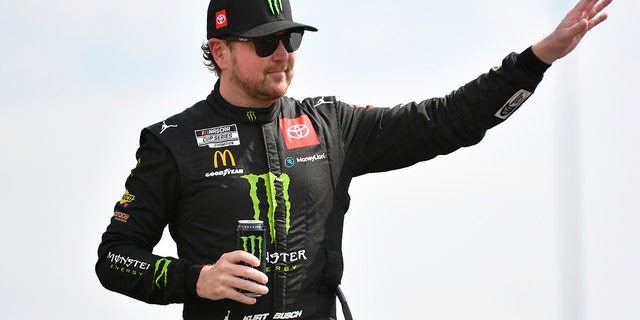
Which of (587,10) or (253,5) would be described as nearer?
(587,10)

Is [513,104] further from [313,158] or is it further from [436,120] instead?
[313,158]

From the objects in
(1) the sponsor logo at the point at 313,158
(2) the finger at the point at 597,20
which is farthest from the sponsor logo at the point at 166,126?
(2) the finger at the point at 597,20

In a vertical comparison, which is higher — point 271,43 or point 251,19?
point 251,19

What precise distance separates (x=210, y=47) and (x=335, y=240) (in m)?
1.05

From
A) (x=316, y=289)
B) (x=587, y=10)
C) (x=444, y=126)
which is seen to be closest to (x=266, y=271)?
(x=316, y=289)

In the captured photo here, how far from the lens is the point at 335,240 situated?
16.8 feet

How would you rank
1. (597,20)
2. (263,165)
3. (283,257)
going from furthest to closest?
1. (263,165)
2. (283,257)
3. (597,20)

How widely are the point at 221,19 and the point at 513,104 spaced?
1.34 meters

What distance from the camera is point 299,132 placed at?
17.1 feet

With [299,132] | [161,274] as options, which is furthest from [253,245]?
[299,132]

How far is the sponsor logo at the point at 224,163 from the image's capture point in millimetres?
5012

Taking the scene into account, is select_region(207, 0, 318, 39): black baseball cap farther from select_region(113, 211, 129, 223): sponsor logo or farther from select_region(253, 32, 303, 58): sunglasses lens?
select_region(113, 211, 129, 223): sponsor logo

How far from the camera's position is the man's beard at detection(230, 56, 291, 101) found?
5.06 meters

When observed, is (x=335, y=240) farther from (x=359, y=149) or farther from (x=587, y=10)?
(x=587, y=10)
